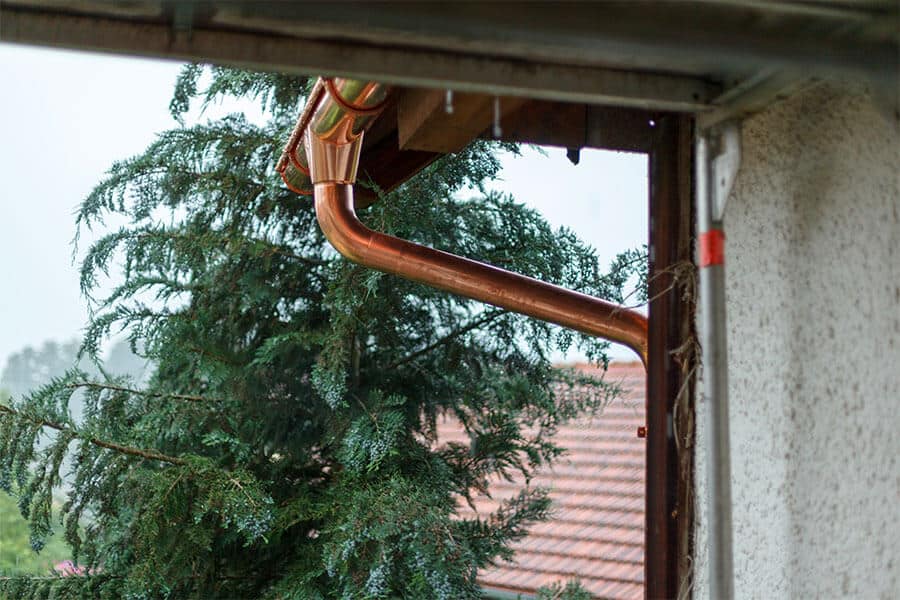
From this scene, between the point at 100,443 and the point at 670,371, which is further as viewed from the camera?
the point at 100,443

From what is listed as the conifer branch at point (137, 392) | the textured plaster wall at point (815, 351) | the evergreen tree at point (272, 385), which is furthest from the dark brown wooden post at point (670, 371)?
the conifer branch at point (137, 392)

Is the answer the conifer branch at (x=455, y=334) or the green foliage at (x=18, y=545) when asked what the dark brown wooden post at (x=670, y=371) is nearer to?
the conifer branch at (x=455, y=334)

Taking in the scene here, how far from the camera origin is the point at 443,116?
1746 millimetres

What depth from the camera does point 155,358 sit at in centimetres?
380

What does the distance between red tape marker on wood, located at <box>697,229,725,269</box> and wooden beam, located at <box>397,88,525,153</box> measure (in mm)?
392

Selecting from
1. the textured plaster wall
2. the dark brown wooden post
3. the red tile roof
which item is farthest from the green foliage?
the textured plaster wall

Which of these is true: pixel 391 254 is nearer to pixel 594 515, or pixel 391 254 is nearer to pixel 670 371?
pixel 670 371

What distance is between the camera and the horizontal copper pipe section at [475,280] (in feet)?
6.70

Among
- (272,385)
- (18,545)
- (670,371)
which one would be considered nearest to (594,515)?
(272,385)

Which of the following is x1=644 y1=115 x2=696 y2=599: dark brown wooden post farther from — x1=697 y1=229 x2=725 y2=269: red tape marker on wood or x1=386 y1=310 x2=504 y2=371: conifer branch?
x1=386 y1=310 x2=504 y2=371: conifer branch

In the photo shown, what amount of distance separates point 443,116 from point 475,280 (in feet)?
2.05

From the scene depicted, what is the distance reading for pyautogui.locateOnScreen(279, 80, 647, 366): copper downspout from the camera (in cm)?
204

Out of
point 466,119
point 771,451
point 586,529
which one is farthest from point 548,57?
point 586,529

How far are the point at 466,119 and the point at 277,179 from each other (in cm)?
204
